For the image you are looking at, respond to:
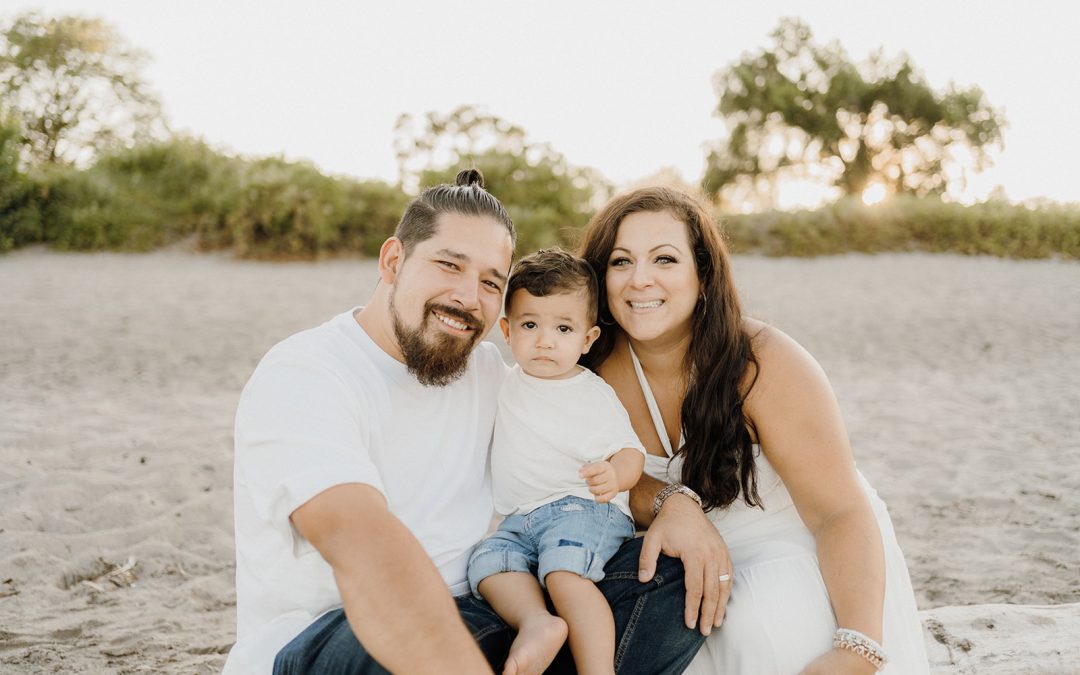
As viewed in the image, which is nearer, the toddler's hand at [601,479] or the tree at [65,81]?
the toddler's hand at [601,479]

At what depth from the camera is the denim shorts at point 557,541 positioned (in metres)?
2.44

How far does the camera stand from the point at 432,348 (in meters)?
2.55

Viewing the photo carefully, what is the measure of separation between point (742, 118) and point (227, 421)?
22.9m

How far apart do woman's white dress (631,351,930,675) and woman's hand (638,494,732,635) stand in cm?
10

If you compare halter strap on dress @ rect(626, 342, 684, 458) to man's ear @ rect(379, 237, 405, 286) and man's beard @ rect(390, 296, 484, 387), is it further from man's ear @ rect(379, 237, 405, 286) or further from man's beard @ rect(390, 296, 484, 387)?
man's ear @ rect(379, 237, 405, 286)

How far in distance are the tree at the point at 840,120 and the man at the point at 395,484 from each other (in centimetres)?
2538

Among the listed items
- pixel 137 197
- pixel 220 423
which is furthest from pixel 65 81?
pixel 220 423

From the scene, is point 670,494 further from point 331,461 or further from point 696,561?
point 331,461

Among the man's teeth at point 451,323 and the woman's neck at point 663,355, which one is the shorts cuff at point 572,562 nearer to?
the man's teeth at point 451,323

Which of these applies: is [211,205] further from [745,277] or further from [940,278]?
[940,278]

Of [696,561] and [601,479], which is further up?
[601,479]

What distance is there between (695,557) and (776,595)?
30cm

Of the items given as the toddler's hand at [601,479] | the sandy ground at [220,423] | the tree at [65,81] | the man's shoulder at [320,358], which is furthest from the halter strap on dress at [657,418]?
the tree at [65,81]

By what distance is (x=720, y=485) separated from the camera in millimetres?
2863
